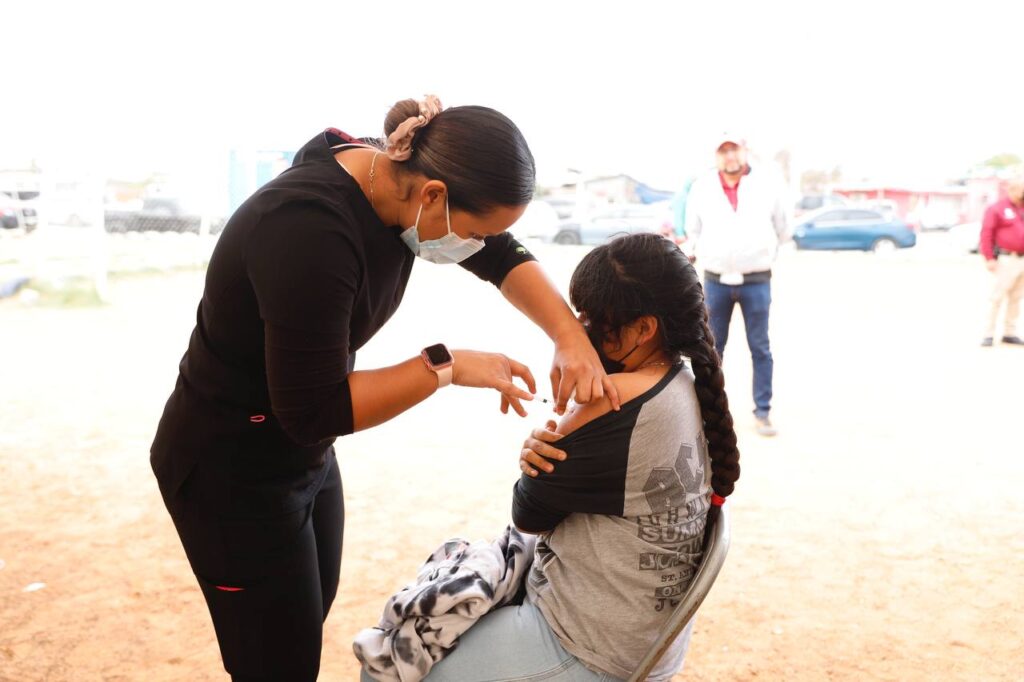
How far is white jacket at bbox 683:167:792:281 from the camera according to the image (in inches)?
187

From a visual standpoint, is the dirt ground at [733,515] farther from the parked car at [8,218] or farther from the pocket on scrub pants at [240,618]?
the parked car at [8,218]

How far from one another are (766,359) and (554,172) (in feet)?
50.5

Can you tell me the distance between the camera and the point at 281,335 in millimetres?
1242

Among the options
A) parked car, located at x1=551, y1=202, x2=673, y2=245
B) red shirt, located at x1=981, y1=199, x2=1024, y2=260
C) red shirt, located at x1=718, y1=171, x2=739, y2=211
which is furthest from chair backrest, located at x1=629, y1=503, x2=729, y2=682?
parked car, located at x1=551, y1=202, x2=673, y2=245

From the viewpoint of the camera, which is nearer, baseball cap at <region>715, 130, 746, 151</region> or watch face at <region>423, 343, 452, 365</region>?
watch face at <region>423, 343, 452, 365</region>

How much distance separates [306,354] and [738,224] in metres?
3.91

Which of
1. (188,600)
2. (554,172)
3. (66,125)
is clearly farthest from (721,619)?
(554,172)

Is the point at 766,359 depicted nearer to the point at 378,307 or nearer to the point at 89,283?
the point at 378,307

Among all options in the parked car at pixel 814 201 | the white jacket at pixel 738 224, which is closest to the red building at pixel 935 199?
the parked car at pixel 814 201

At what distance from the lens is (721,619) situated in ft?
9.43

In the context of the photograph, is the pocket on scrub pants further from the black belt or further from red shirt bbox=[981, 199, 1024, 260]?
red shirt bbox=[981, 199, 1024, 260]

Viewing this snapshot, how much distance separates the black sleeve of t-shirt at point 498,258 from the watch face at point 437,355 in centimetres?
42

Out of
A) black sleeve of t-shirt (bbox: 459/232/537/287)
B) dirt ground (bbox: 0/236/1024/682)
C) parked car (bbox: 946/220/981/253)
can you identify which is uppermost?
black sleeve of t-shirt (bbox: 459/232/537/287)

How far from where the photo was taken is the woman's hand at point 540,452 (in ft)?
4.63
